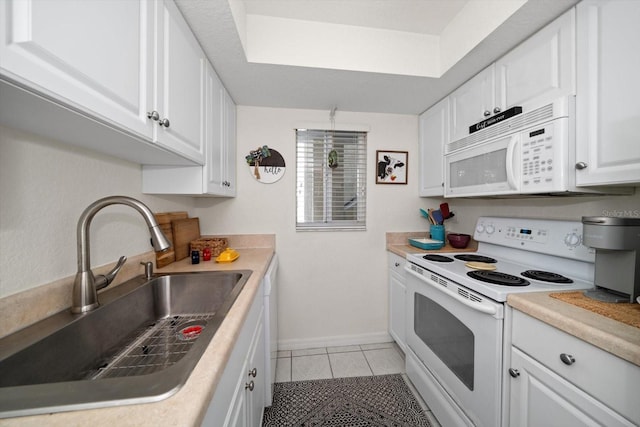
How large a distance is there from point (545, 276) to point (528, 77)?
105 cm

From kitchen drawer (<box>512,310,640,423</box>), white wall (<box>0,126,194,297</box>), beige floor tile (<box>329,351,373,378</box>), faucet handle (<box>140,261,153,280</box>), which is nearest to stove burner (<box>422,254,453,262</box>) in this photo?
kitchen drawer (<box>512,310,640,423</box>)

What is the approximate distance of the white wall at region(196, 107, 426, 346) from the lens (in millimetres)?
2109

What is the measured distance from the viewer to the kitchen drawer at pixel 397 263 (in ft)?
6.47

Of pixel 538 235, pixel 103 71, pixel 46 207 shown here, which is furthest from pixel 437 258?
pixel 46 207

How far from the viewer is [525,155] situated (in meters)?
1.22

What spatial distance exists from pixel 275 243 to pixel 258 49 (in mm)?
1459

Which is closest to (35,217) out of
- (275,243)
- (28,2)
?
(28,2)

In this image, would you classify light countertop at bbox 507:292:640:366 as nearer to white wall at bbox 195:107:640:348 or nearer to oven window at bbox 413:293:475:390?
oven window at bbox 413:293:475:390

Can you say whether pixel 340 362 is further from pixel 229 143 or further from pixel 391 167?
pixel 229 143

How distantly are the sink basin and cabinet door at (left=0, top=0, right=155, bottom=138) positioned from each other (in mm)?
610

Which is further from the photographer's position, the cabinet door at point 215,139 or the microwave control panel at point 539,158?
the cabinet door at point 215,139

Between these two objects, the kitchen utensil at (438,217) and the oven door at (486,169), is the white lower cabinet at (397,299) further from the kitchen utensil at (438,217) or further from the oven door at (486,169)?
the oven door at (486,169)

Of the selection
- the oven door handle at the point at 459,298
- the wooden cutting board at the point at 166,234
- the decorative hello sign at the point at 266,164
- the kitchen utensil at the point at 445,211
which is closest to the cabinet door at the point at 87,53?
the wooden cutting board at the point at 166,234

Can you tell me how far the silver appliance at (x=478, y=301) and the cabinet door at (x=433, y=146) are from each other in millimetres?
519
